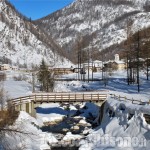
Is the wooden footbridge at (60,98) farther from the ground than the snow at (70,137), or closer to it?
farther from the ground

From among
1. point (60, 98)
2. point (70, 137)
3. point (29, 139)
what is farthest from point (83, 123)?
point (29, 139)

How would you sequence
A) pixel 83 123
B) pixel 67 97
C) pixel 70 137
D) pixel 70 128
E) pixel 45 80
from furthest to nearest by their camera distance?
pixel 45 80, pixel 67 97, pixel 83 123, pixel 70 128, pixel 70 137

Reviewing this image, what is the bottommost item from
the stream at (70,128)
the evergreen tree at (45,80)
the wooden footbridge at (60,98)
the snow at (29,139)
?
the stream at (70,128)

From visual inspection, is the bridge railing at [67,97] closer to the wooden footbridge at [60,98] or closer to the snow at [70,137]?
the wooden footbridge at [60,98]

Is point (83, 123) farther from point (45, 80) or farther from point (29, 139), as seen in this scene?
point (45, 80)

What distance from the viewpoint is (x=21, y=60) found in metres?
186

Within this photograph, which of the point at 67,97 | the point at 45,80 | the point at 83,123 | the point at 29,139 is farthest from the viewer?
the point at 45,80

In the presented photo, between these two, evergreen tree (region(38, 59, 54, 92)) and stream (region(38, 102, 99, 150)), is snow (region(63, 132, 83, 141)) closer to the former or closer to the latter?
stream (region(38, 102, 99, 150))

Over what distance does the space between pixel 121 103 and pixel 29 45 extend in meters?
163

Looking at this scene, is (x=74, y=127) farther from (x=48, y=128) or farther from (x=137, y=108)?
(x=137, y=108)

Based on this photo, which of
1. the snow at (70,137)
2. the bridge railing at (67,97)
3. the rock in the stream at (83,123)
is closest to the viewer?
the snow at (70,137)

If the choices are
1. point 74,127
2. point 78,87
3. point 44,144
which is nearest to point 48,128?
point 74,127

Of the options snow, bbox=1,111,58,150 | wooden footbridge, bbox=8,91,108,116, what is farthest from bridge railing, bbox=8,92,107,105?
snow, bbox=1,111,58,150

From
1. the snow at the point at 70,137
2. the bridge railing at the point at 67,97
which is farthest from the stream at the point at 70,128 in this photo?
the bridge railing at the point at 67,97
